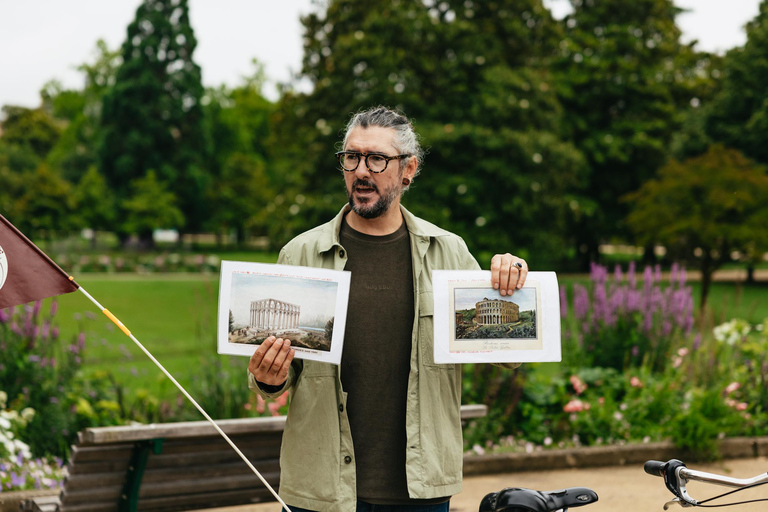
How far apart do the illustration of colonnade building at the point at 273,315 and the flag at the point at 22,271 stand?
29.4 inches

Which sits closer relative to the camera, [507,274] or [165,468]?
[507,274]

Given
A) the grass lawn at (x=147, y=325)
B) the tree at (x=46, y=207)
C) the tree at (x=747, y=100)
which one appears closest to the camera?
the grass lawn at (x=147, y=325)

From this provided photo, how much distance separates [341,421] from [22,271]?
48.1 inches

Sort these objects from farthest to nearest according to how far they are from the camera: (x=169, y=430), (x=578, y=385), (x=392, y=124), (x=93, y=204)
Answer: (x=93, y=204) → (x=578, y=385) → (x=169, y=430) → (x=392, y=124)

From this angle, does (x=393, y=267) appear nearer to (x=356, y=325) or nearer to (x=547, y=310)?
(x=356, y=325)

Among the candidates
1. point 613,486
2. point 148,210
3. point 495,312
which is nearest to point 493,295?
point 495,312

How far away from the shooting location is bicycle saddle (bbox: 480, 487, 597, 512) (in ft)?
6.93

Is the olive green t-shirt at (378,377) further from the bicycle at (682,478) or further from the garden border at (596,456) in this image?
the garden border at (596,456)

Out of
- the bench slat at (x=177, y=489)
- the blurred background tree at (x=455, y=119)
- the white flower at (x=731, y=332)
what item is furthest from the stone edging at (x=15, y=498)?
the blurred background tree at (x=455, y=119)

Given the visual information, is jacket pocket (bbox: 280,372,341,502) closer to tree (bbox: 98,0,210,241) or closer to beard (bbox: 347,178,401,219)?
beard (bbox: 347,178,401,219)

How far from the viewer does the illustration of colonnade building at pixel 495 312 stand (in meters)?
2.66

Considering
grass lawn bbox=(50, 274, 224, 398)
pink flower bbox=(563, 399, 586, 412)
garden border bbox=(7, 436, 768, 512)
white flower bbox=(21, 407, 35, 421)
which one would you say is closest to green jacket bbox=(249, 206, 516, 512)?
garden border bbox=(7, 436, 768, 512)

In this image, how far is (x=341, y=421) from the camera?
2.58m

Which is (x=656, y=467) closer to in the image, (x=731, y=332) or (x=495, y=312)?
(x=495, y=312)
